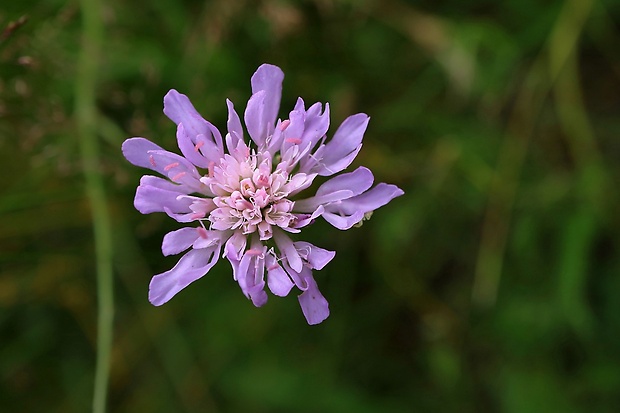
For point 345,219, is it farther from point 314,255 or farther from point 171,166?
point 171,166

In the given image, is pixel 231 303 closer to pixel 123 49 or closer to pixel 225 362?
pixel 225 362

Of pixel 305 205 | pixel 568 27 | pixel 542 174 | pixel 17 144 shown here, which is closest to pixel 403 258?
pixel 542 174

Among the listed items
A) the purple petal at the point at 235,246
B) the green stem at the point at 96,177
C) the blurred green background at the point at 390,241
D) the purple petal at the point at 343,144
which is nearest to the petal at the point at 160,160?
the purple petal at the point at 235,246

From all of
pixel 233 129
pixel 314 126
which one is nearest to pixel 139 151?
pixel 233 129

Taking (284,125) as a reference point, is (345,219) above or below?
below

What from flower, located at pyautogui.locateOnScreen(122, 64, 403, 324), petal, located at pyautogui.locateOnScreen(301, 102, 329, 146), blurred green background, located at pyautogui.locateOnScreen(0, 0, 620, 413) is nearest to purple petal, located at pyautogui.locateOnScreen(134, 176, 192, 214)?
flower, located at pyautogui.locateOnScreen(122, 64, 403, 324)

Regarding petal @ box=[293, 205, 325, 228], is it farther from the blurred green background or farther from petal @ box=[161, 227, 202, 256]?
the blurred green background

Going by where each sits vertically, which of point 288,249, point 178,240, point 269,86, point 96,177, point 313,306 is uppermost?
point 96,177
